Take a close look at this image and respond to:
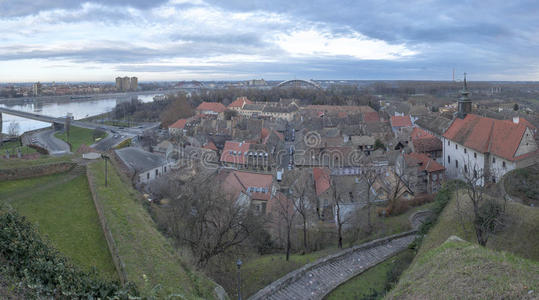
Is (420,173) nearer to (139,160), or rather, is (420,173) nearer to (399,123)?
(139,160)

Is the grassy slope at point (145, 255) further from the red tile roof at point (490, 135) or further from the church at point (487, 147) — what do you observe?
the red tile roof at point (490, 135)

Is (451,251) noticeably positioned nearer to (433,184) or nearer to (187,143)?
(433,184)

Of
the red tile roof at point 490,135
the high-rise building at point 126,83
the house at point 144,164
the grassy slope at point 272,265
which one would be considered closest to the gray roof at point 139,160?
the house at point 144,164

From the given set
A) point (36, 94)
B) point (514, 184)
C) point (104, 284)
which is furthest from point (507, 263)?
point (36, 94)

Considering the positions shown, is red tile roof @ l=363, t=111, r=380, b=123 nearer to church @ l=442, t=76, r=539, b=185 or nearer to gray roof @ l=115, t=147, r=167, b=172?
church @ l=442, t=76, r=539, b=185

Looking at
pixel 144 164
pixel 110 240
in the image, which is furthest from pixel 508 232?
pixel 144 164

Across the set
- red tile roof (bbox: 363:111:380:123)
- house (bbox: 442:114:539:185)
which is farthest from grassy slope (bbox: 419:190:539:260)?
red tile roof (bbox: 363:111:380:123)
